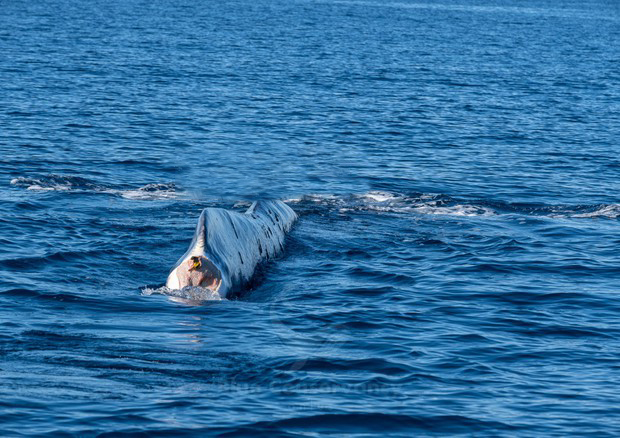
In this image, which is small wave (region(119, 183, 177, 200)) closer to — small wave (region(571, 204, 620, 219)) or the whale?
the whale

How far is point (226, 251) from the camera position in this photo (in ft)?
74.6

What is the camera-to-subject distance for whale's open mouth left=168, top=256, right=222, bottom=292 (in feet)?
70.3

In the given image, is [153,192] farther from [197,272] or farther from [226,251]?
[197,272]

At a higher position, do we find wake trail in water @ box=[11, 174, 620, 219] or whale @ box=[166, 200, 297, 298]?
whale @ box=[166, 200, 297, 298]

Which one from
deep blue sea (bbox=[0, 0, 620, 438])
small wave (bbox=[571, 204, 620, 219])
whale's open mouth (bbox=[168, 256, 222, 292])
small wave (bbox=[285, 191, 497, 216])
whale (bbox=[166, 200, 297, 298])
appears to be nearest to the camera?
deep blue sea (bbox=[0, 0, 620, 438])

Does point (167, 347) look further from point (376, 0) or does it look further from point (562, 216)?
point (376, 0)

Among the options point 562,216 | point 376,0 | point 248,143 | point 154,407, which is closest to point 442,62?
point 248,143

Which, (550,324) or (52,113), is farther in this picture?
(52,113)

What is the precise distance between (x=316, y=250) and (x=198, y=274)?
6.47 m

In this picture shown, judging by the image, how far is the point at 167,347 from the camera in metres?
18.3

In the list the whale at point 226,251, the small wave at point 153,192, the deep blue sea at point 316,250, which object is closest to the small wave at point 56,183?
the deep blue sea at point 316,250

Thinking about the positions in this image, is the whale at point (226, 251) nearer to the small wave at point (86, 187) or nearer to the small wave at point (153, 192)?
the small wave at point (153, 192)

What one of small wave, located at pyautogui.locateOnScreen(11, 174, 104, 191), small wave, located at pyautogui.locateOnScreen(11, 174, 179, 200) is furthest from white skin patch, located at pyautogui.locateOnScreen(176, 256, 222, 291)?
small wave, located at pyautogui.locateOnScreen(11, 174, 104, 191)

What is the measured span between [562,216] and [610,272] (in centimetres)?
677
